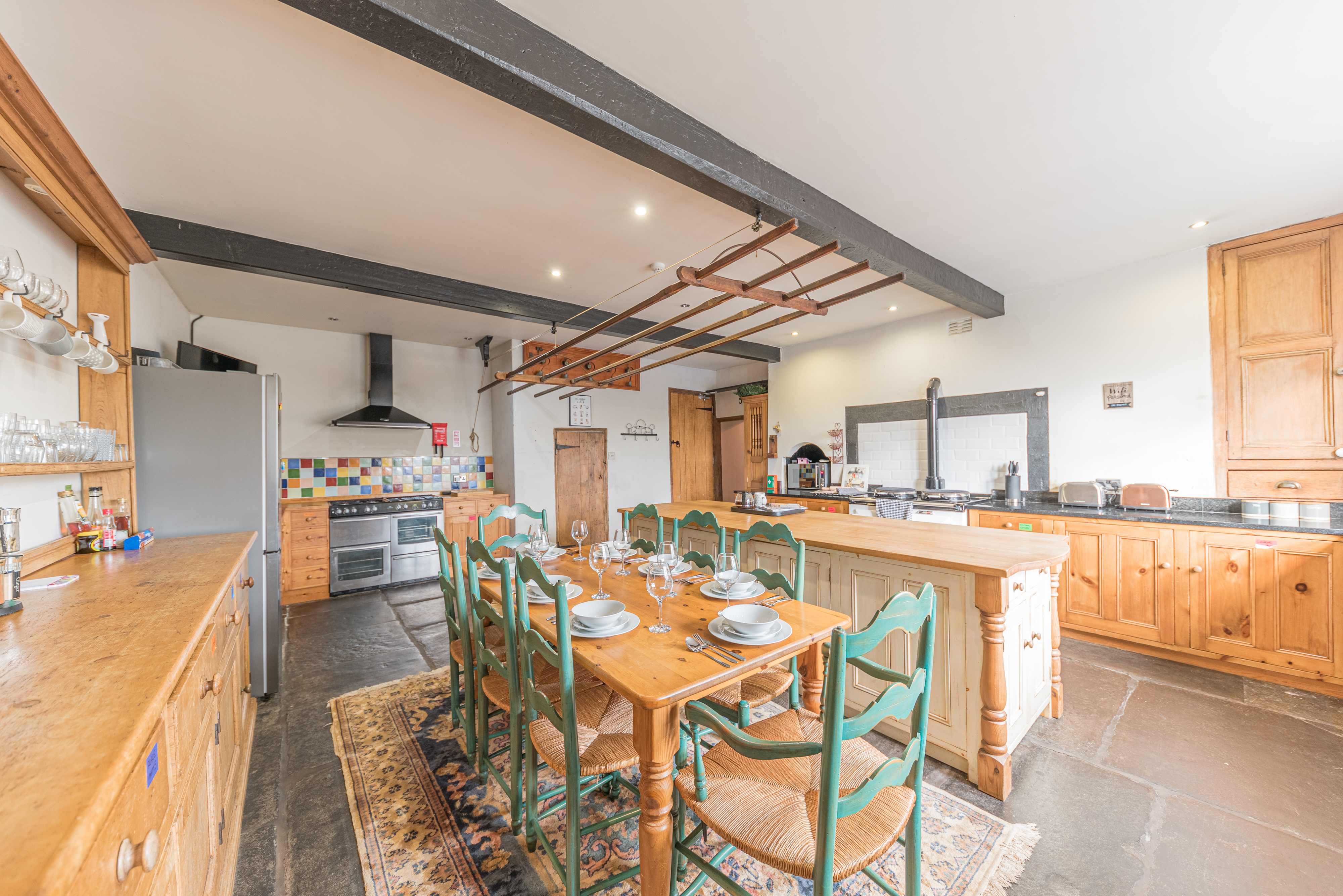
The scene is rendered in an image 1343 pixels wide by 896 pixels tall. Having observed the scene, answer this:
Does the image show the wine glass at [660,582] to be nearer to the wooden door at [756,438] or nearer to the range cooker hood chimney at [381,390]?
the range cooker hood chimney at [381,390]

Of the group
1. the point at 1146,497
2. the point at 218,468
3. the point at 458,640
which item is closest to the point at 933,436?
the point at 1146,497

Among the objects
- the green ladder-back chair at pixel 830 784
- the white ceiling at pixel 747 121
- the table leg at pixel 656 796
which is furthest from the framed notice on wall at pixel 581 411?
the table leg at pixel 656 796

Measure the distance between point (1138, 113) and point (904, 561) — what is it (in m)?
2.20

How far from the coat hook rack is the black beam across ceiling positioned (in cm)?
220

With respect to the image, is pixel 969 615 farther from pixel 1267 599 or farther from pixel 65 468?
pixel 65 468

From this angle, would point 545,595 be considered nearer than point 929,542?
Yes

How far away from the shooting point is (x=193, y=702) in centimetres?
123

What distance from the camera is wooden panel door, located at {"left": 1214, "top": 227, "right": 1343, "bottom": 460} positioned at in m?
3.05

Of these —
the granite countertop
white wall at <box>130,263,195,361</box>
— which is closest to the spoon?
white wall at <box>130,263,195,361</box>

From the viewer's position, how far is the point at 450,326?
5148 mm

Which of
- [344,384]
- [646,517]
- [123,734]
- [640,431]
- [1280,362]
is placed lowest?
[646,517]

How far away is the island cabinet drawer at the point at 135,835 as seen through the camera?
2.09 feet

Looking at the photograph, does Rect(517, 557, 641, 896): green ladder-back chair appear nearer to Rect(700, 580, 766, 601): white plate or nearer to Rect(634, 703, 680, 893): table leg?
Rect(634, 703, 680, 893): table leg

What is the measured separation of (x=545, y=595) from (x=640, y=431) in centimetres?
541
